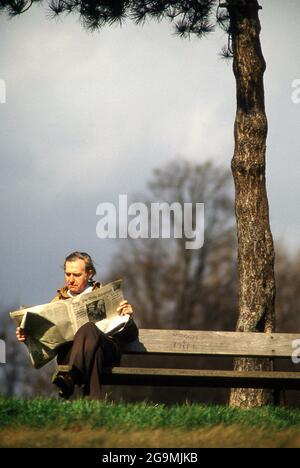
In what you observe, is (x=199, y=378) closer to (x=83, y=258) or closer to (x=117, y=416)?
(x=83, y=258)

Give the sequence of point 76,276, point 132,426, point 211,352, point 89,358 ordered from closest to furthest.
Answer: point 132,426
point 89,358
point 76,276
point 211,352

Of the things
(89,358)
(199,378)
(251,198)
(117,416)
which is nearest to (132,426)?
(117,416)

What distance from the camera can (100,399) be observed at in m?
7.59

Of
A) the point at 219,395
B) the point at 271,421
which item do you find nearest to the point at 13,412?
the point at 271,421

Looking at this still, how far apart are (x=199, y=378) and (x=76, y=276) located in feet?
4.38

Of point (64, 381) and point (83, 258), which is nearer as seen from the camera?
point (64, 381)

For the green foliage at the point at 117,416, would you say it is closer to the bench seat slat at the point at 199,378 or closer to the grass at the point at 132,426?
the grass at the point at 132,426

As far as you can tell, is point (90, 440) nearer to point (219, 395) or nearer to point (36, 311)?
point (36, 311)

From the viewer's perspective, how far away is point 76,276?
8133 millimetres

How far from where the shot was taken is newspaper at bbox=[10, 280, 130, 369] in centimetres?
759

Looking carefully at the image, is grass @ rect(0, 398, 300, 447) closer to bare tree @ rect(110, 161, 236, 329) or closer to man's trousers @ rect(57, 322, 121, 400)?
man's trousers @ rect(57, 322, 121, 400)

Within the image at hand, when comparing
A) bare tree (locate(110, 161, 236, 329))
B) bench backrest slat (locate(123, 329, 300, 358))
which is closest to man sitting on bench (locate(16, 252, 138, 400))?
bench backrest slat (locate(123, 329, 300, 358))

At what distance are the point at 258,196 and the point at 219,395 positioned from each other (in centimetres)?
1823

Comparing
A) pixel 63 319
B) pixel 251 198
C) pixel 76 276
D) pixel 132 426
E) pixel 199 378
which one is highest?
pixel 251 198
